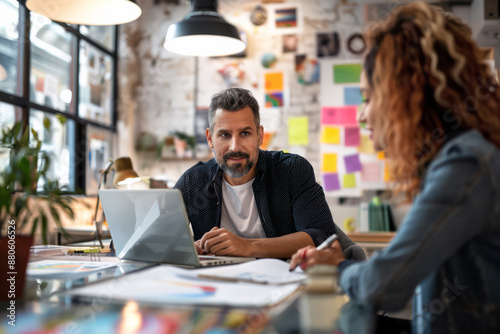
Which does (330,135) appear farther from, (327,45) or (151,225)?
(151,225)

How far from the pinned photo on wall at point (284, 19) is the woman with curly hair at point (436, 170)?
342cm

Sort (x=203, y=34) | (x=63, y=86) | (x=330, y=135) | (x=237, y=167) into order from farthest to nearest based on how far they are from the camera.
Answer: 1. (x=330, y=135)
2. (x=63, y=86)
3. (x=203, y=34)
4. (x=237, y=167)

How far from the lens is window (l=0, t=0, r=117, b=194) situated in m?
3.17

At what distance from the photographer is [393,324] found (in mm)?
1257

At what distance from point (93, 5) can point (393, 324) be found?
1.58 meters

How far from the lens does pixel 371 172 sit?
398 centimetres

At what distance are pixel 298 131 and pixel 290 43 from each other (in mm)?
843

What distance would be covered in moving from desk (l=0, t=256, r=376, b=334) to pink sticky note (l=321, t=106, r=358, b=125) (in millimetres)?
3267

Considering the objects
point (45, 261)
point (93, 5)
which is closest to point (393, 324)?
point (45, 261)

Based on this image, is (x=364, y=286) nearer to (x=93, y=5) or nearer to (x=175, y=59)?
(x=93, y=5)

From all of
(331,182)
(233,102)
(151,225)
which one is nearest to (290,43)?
(331,182)

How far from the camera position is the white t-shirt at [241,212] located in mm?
1926

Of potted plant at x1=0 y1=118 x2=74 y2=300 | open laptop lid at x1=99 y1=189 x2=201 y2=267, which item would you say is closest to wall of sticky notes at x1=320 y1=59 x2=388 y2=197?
open laptop lid at x1=99 y1=189 x2=201 y2=267

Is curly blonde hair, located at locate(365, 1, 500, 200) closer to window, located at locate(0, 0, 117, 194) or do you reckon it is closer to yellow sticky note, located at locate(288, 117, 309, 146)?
window, located at locate(0, 0, 117, 194)
